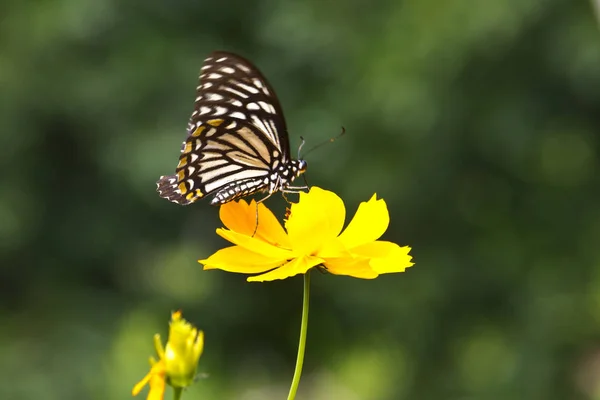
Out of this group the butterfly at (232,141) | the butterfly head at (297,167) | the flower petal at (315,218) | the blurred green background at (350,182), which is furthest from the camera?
the blurred green background at (350,182)

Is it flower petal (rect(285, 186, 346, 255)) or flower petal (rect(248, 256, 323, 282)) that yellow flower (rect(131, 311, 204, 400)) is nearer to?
flower petal (rect(248, 256, 323, 282))

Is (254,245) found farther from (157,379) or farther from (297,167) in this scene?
(297,167)

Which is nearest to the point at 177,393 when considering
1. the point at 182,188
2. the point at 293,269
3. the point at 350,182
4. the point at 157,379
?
the point at 157,379

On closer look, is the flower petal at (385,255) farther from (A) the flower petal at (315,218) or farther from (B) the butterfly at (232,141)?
(B) the butterfly at (232,141)

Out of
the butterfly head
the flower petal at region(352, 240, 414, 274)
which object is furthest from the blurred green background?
the flower petal at region(352, 240, 414, 274)

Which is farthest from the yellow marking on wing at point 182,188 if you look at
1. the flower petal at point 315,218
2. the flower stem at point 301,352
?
the flower stem at point 301,352

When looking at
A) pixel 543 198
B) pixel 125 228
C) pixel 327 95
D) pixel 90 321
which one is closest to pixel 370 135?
pixel 327 95

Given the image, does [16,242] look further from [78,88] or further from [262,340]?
[262,340]
